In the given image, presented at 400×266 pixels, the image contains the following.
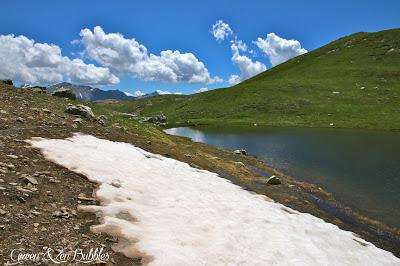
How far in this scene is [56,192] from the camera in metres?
16.7

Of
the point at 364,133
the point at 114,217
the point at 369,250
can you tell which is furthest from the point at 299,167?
the point at 364,133

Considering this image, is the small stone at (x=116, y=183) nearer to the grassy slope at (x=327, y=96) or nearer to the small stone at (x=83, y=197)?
the small stone at (x=83, y=197)

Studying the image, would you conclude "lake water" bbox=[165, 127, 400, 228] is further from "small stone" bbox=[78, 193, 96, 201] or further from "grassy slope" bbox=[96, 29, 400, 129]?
"grassy slope" bbox=[96, 29, 400, 129]

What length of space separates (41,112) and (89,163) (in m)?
11.5

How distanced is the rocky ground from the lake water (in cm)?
252

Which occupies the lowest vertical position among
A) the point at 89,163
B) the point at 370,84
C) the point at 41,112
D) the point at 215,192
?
the point at 215,192

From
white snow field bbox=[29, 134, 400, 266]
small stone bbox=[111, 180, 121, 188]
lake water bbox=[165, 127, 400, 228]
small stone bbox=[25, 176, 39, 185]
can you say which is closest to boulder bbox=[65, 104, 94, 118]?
white snow field bbox=[29, 134, 400, 266]

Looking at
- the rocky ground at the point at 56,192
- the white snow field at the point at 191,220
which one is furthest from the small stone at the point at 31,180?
the white snow field at the point at 191,220

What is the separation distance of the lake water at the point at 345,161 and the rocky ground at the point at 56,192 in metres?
2.52

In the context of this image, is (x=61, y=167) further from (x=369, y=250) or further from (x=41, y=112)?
(x=369, y=250)

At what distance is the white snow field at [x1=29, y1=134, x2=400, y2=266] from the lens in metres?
14.7

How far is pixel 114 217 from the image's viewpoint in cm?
1580

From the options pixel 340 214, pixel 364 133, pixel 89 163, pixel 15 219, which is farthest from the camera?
pixel 364 133

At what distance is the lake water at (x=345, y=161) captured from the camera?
31.3 meters
